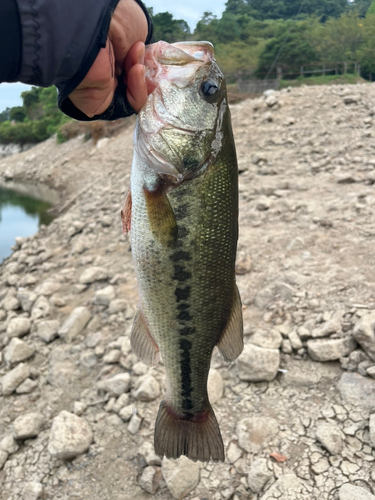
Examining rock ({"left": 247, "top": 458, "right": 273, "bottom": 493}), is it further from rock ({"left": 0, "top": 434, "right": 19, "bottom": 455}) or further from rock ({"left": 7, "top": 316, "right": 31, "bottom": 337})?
rock ({"left": 7, "top": 316, "right": 31, "bottom": 337})

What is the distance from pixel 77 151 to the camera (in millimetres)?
20531

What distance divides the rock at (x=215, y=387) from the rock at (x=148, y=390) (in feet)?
1.53

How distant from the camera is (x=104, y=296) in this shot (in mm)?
4859

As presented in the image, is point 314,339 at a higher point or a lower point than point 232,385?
higher

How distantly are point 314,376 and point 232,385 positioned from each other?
67cm

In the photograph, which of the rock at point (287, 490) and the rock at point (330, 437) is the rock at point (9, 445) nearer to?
the rock at point (287, 490)

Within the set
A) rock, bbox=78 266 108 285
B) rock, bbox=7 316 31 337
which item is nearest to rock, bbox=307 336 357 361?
rock, bbox=78 266 108 285

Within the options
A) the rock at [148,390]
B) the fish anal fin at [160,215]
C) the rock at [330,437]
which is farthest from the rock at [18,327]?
the fish anal fin at [160,215]

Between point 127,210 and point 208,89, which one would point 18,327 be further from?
point 208,89

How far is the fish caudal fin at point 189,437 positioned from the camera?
2.06 m

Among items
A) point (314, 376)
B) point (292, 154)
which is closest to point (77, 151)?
point (292, 154)

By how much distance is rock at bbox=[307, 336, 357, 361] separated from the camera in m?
3.16

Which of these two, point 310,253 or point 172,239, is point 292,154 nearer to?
point 310,253

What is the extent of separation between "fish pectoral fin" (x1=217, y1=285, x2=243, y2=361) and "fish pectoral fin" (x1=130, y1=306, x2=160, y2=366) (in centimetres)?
35
